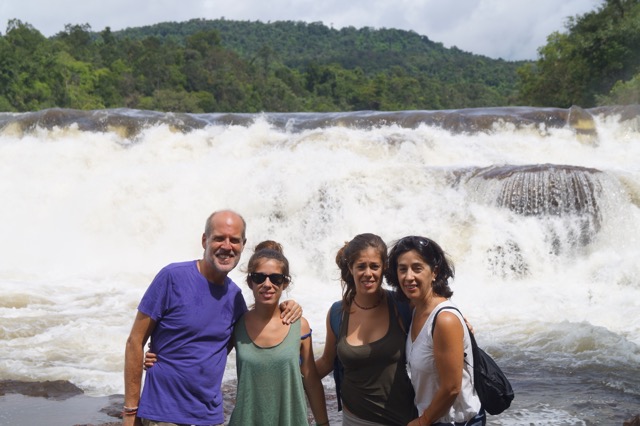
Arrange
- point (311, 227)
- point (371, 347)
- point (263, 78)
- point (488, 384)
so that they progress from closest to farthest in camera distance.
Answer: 1. point (488, 384)
2. point (371, 347)
3. point (311, 227)
4. point (263, 78)

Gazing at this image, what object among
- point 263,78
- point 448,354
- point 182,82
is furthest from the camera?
point 263,78

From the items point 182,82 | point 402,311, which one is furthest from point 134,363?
point 182,82

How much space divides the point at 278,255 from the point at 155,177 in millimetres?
12484

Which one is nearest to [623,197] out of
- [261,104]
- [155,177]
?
[155,177]

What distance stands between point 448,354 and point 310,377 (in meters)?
0.62

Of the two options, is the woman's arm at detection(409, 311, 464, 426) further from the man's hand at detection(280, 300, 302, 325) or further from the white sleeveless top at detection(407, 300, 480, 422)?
the man's hand at detection(280, 300, 302, 325)

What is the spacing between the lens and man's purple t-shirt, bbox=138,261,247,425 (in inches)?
118

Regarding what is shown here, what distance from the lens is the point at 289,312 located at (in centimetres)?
308

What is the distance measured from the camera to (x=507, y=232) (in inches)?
479

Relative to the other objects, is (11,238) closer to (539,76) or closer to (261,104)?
(539,76)

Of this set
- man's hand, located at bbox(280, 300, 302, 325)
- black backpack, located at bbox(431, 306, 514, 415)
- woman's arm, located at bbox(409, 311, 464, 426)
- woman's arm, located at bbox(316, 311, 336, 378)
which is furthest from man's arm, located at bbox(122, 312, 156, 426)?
black backpack, located at bbox(431, 306, 514, 415)

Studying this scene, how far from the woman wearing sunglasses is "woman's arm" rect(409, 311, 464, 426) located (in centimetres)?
53

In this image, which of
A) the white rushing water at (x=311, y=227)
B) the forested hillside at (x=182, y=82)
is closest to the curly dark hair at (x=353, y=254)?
the white rushing water at (x=311, y=227)

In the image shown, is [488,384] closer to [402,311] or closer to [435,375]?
[435,375]
